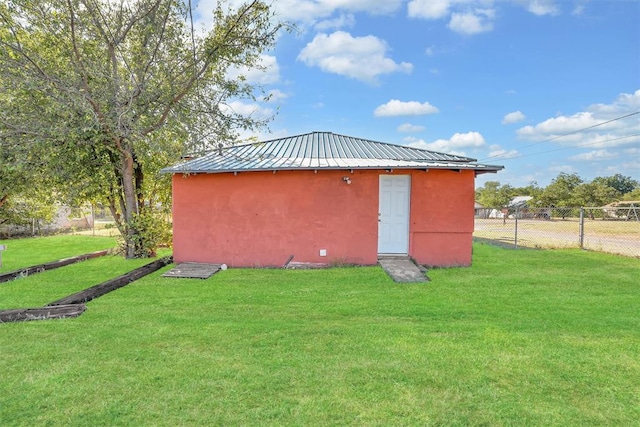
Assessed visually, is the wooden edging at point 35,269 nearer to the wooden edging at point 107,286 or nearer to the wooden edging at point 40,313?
the wooden edging at point 107,286

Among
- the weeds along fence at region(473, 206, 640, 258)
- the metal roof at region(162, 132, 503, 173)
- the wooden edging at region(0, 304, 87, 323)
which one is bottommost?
the wooden edging at region(0, 304, 87, 323)

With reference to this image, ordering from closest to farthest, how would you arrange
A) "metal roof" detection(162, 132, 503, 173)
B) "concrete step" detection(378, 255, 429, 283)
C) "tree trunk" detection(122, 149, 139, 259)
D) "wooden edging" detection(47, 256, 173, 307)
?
"wooden edging" detection(47, 256, 173, 307) < "concrete step" detection(378, 255, 429, 283) < "metal roof" detection(162, 132, 503, 173) < "tree trunk" detection(122, 149, 139, 259)

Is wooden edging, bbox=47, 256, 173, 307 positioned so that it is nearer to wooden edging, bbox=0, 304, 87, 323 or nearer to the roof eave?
wooden edging, bbox=0, 304, 87, 323

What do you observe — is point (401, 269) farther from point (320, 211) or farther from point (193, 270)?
point (193, 270)

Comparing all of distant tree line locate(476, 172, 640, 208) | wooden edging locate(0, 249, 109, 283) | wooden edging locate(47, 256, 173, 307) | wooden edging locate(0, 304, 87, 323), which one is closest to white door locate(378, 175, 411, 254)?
wooden edging locate(47, 256, 173, 307)

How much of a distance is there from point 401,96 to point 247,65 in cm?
1008

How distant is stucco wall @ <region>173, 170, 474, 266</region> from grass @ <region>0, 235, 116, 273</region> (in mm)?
5452

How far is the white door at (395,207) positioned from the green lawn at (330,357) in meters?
2.74

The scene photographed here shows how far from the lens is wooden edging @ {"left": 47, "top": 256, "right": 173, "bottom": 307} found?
16.8 ft

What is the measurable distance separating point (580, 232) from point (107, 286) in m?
13.8

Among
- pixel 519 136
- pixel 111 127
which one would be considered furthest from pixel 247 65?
pixel 519 136

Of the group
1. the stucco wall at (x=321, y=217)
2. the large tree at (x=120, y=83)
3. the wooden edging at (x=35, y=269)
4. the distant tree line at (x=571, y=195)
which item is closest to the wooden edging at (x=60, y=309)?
the wooden edging at (x=35, y=269)

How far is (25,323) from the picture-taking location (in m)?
4.32

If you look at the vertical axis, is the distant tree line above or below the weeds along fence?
above
